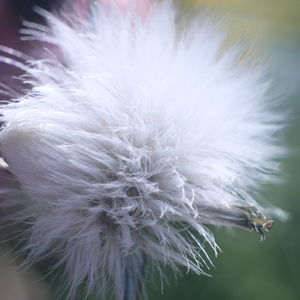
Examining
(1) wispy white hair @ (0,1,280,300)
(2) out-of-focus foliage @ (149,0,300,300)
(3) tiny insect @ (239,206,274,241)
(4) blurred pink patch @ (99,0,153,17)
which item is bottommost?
(2) out-of-focus foliage @ (149,0,300,300)

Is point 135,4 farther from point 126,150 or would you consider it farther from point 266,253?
point 266,253

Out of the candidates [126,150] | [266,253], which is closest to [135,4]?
[126,150]

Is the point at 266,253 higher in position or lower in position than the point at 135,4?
lower

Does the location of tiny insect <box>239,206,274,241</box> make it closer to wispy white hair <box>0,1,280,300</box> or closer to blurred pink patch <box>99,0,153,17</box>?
wispy white hair <box>0,1,280,300</box>

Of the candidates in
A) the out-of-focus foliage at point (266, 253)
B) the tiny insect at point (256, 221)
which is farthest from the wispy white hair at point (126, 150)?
the out-of-focus foliage at point (266, 253)

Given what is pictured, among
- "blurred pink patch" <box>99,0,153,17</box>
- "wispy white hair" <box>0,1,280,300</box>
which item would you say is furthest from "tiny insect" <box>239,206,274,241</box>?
"blurred pink patch" <box>99,0,153,17</box>

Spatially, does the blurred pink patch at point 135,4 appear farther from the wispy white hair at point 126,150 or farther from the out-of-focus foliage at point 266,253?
the out-of-focus foliage at point 266,253

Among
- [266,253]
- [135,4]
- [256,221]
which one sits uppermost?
[135,4]

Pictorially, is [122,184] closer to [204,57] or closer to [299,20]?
[204,57]
